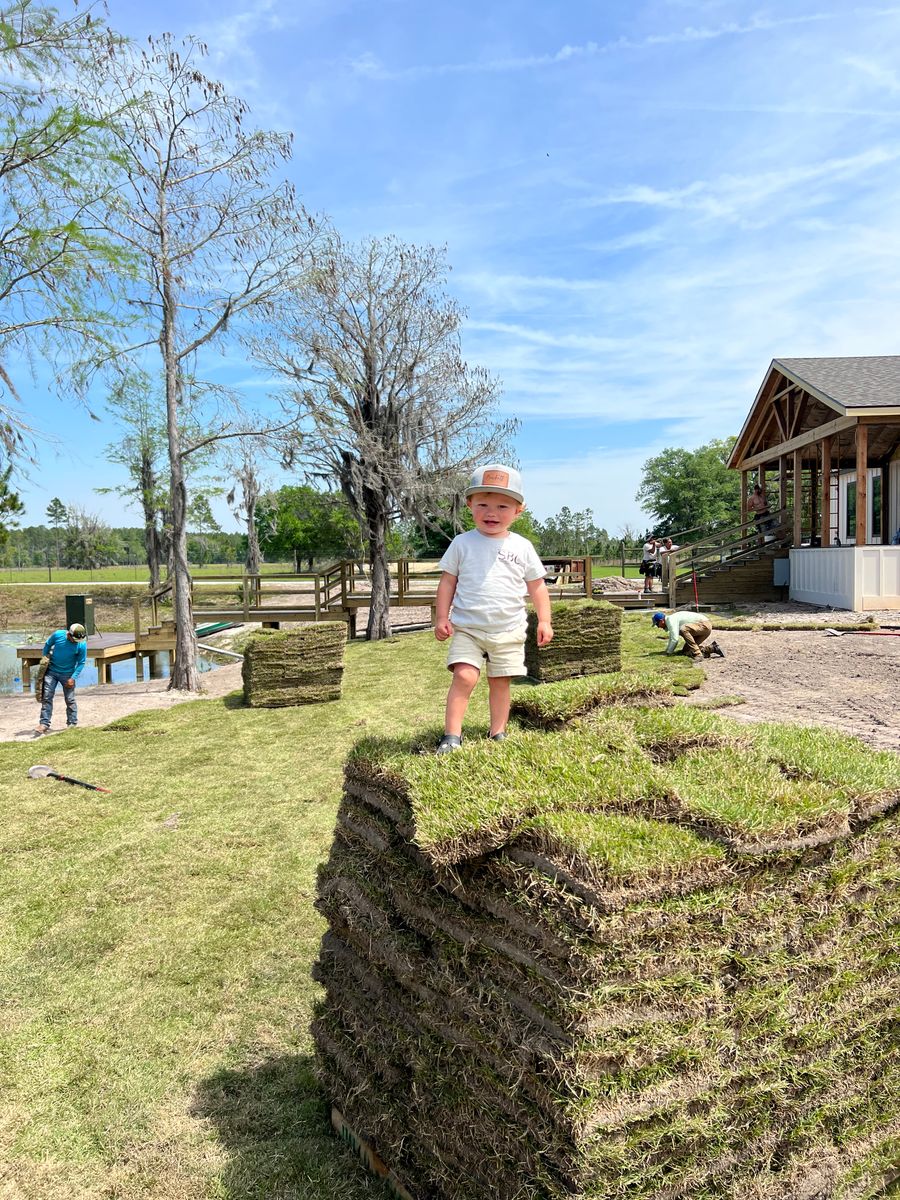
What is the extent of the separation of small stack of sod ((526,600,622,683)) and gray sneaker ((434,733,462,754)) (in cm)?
922

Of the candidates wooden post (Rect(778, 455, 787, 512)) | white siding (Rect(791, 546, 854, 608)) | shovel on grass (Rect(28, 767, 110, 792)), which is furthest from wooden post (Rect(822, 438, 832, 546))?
shovel on grass (Rect(28, 767, 110, 792))

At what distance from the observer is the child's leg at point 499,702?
304 cm

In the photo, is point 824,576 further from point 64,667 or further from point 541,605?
point 541,605

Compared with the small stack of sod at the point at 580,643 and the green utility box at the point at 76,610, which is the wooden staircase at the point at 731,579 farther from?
the green utility box at the point at 76,610

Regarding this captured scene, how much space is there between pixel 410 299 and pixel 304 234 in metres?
6.51

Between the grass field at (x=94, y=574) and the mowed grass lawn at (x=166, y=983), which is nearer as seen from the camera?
the mowed grass lawn at (x=166, y=983)

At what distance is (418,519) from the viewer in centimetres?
2045

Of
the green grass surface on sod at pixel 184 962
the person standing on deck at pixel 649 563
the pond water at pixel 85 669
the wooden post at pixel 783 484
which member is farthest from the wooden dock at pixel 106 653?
the wooden post at pixel 783 484

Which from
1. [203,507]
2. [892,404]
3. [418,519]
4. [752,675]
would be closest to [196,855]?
[752,675]

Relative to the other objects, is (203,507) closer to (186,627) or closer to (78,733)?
(186,627)

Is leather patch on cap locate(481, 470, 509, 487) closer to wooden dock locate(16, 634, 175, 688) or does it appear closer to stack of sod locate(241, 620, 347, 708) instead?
stack of sod locate(241, 620, 347, 708)

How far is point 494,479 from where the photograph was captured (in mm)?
3027

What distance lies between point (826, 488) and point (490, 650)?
60.0 feet

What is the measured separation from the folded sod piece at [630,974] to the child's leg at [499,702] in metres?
0.51
